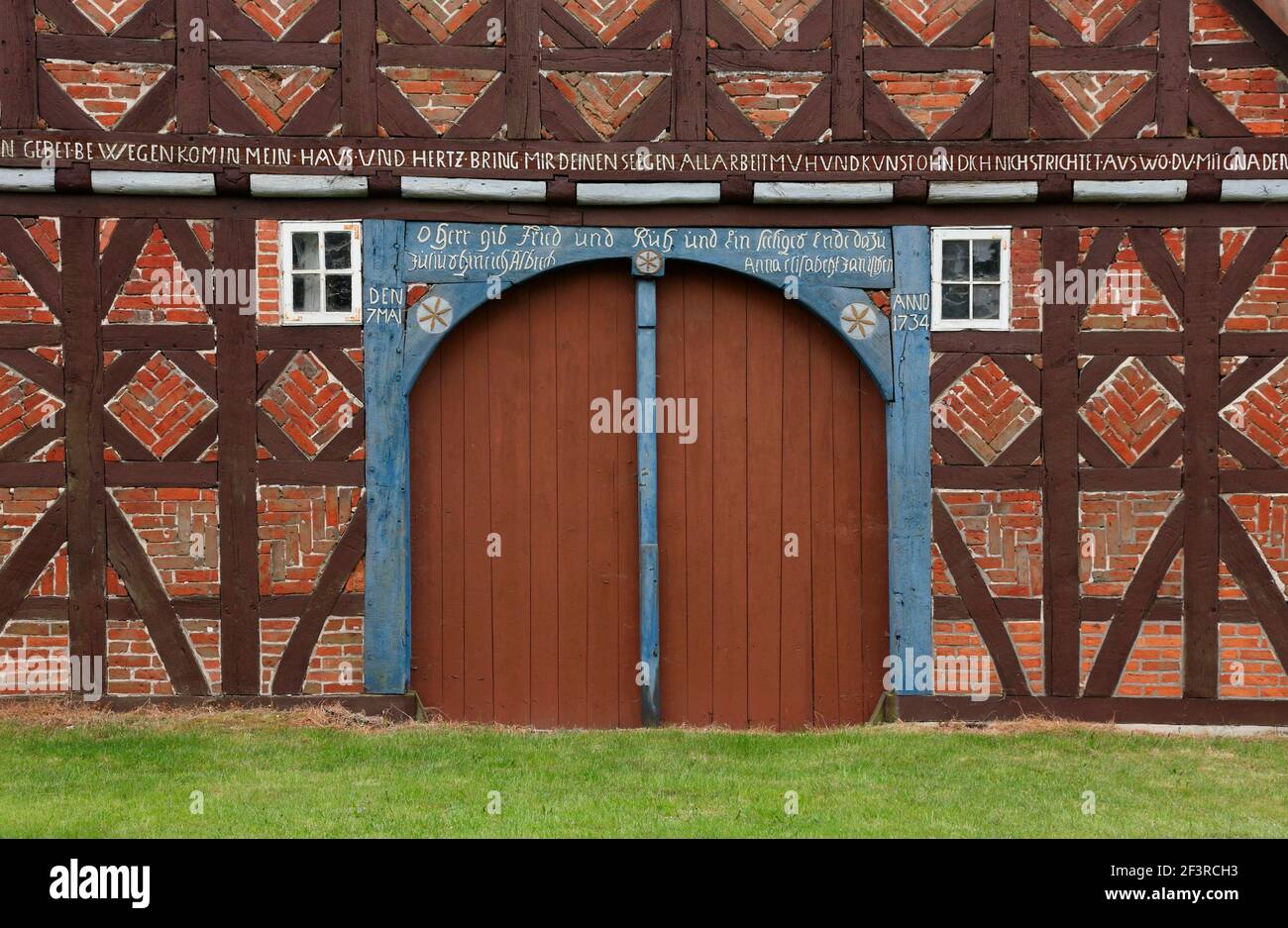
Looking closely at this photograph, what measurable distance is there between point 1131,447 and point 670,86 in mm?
3661

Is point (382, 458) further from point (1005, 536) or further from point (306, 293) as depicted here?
point (1005, 536)

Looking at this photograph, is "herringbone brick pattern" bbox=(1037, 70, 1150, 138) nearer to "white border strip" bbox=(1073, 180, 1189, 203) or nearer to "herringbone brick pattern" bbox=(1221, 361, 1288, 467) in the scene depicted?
"white border strip" bbox=(1073, 180, 1189, 203)

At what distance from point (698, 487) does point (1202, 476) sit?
3.14m

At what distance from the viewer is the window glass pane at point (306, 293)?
8172 millimetres

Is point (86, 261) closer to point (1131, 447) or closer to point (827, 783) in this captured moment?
point (827, 783)

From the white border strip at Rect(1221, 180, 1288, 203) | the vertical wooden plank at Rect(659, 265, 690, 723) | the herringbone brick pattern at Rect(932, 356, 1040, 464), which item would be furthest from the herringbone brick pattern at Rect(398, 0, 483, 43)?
the white border strip at Rect(1221, 180, 1288, 203)

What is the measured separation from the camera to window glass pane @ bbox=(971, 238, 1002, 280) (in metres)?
8.31

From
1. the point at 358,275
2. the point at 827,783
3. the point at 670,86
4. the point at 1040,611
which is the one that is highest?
the point at 670,86

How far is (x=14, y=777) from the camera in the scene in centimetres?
664

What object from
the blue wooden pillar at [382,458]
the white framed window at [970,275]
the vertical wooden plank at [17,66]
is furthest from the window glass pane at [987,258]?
the vertical wooden plank at [17,66]

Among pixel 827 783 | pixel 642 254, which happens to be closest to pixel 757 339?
pixel 642 254

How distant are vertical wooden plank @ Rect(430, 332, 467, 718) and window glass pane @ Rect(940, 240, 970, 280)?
3.14m

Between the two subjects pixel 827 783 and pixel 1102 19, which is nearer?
pixel 827 783

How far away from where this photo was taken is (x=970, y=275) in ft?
27.3
